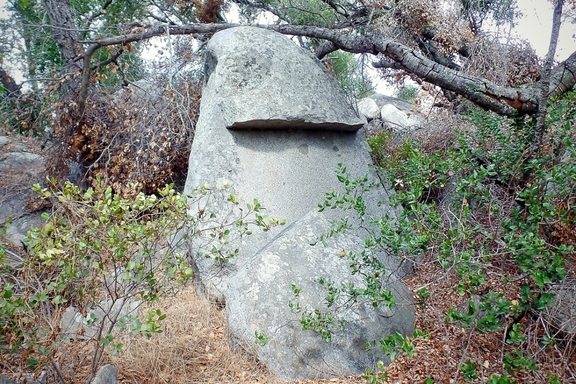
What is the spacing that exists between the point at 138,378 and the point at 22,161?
5.35 meters

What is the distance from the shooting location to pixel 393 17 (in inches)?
282

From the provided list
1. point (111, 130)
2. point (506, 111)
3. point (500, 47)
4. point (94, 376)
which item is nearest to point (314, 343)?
point (94, 376)

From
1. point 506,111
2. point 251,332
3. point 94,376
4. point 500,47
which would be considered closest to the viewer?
point 94,376

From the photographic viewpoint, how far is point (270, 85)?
17.0ft

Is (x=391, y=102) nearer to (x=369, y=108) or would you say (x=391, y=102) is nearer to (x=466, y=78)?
(x=369, y=108)

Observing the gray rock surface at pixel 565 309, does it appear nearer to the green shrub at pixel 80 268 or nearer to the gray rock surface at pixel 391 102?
the green shrub at pixel 80 268

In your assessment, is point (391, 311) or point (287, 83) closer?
point (391, 311)

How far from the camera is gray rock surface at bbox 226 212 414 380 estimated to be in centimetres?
319

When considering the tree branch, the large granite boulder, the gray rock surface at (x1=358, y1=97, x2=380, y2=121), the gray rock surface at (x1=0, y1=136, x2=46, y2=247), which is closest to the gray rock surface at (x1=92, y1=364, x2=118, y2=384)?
the large granite boulder

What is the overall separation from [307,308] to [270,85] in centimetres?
271

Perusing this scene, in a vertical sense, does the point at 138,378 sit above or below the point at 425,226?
below

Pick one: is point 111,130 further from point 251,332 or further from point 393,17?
point 393,17

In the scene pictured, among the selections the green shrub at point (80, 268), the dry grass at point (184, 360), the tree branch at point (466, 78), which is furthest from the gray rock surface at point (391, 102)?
the green shrub at point (80, 268)

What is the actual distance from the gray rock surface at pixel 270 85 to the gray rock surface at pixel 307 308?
1723 millimetres
